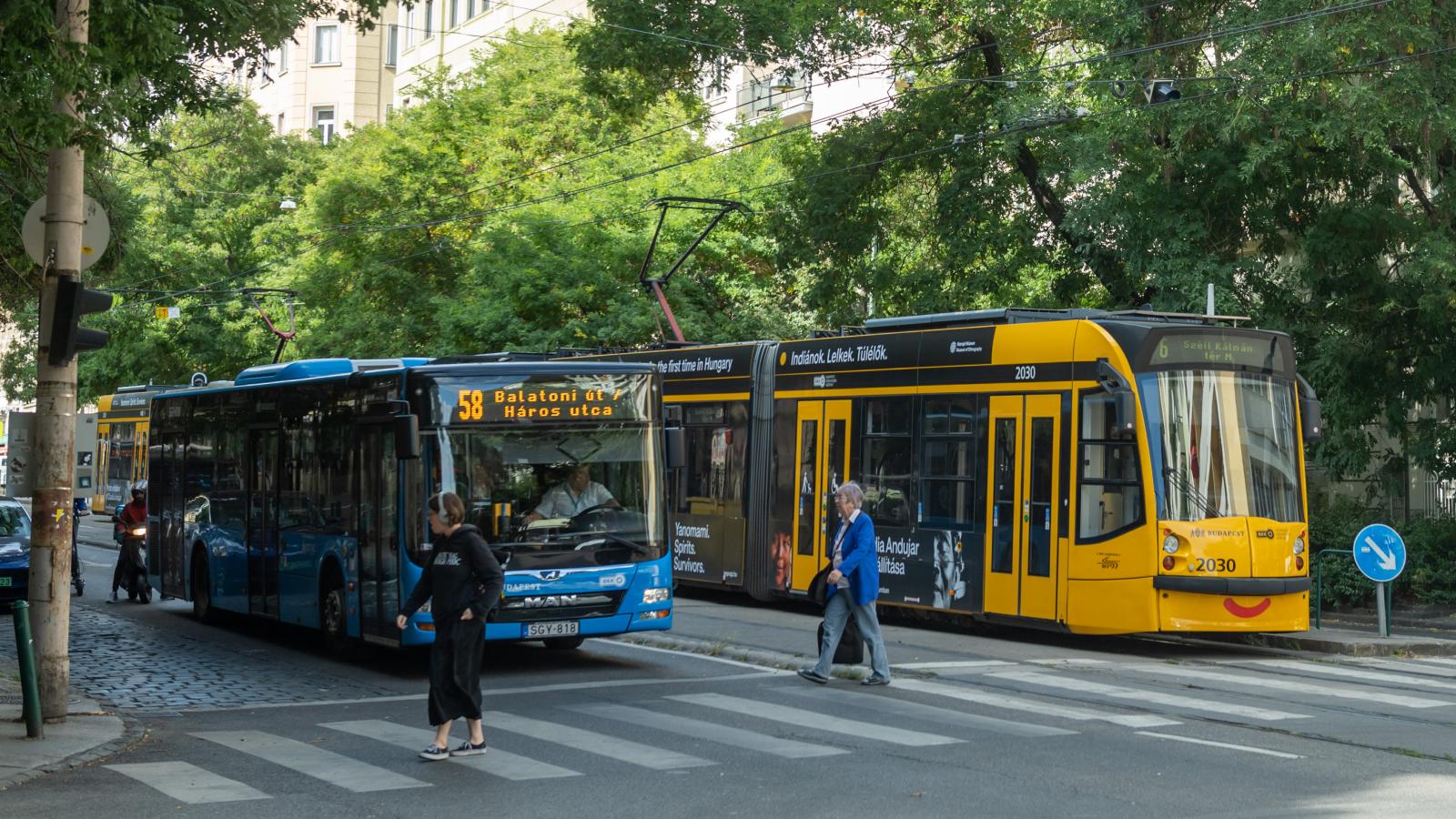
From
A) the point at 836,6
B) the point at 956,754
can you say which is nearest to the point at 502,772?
the point at 956,754

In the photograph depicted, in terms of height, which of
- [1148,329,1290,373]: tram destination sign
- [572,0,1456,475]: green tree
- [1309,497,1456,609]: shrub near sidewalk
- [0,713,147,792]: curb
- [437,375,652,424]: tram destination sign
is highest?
[572,0,1456,475]: green tree

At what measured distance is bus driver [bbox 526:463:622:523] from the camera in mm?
14578

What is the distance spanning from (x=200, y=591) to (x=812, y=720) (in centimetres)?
1090

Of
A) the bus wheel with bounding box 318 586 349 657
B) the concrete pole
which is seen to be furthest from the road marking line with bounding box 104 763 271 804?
the bus wheel with bounding box 318 586 349 657

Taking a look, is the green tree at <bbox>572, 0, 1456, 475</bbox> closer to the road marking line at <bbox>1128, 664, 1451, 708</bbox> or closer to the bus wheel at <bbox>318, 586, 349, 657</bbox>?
the road marking line at <bbox>1128, 664, 1451, 708</bbox>

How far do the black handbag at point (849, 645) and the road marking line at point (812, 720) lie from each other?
123 centimetres

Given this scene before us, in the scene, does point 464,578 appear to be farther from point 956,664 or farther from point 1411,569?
point 1411,569

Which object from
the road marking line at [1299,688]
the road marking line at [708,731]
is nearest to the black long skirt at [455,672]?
the road marking line at [708,731]

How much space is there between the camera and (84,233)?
1209 cm

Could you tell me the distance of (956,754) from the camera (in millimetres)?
10359

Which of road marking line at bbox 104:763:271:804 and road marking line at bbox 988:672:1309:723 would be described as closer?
road marking line at bbox 104:763:271:804

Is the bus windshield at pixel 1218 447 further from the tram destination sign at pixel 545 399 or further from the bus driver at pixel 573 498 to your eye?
the bus driver at pixel 573 498

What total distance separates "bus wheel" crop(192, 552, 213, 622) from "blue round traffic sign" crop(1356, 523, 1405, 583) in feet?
41.6

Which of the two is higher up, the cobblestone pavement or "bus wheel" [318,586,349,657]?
"bus wheel" [318,586,349,657]
